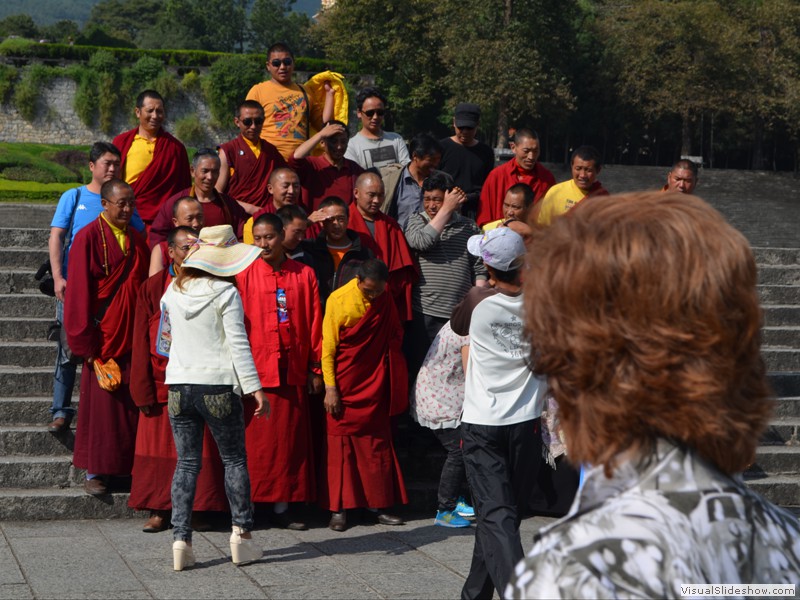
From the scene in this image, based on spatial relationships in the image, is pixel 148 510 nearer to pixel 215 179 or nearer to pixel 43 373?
pixel 43 373

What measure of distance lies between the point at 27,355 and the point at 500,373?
447 centimetres

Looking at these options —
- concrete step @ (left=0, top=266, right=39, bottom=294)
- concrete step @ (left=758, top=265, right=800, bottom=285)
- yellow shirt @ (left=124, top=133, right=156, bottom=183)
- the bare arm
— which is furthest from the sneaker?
concrete step @ (left=758, top=265, right=800, bottom=285)

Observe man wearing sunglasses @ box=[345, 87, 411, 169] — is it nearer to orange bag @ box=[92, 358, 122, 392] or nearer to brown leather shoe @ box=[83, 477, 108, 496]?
orange bag @ box=[92, 358, 122, 392]

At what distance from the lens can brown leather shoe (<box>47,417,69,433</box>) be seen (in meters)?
7.04

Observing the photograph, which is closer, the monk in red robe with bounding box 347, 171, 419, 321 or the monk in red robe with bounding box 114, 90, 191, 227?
the monk in red robe with bounding box 347, 171, 419, 321

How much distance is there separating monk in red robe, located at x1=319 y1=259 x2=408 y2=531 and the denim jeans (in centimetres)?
114

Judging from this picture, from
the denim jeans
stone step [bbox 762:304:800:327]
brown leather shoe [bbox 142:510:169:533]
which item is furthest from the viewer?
stone step [bbox 762:304:800:327]

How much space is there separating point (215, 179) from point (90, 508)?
2.35 metres

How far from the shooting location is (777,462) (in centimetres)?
796

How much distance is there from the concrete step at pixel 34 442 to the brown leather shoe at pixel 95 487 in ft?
1.64

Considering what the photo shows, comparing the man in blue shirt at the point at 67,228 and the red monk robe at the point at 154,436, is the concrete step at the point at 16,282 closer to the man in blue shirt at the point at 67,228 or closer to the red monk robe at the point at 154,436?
the man in blue shirt at the point at 67,228

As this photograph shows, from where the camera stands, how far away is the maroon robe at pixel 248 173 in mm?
8367

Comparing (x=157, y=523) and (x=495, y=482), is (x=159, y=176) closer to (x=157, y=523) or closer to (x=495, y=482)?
(x=157, y=523)

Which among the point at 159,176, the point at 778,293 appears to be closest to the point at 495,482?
the point at 159,176
